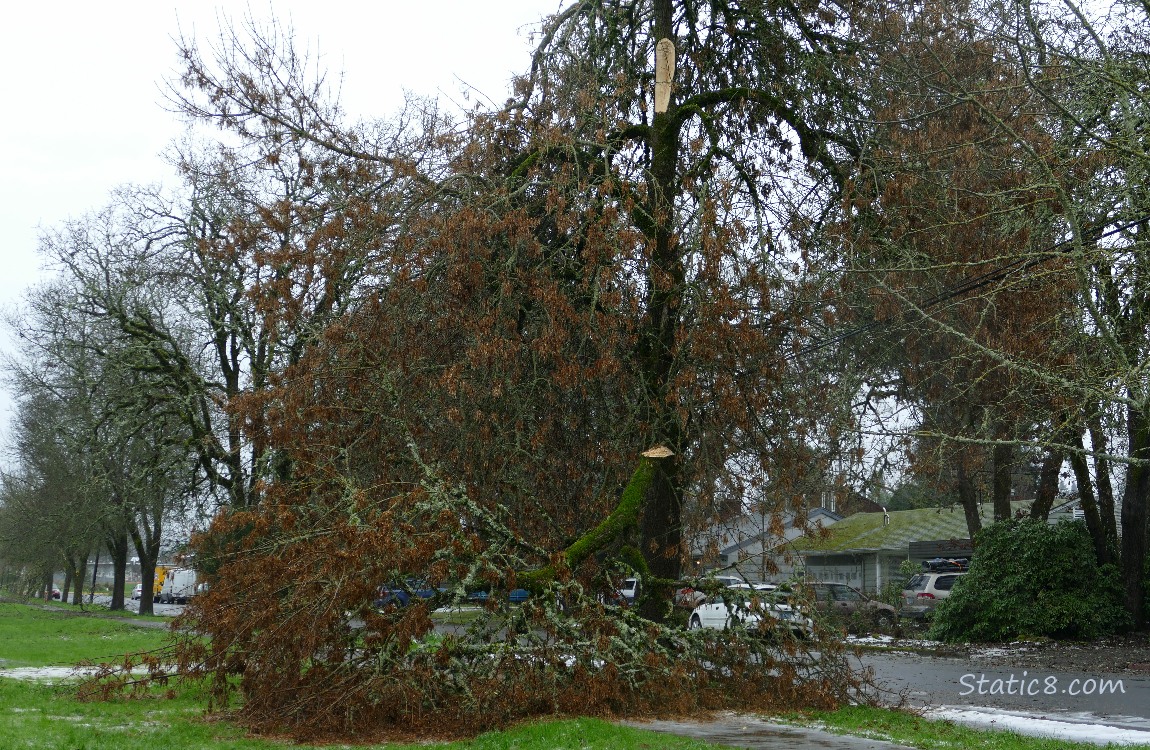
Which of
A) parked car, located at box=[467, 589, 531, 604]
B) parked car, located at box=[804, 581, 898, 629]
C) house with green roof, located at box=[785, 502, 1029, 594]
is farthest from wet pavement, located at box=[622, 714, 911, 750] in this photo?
house with green roof, located at box=[785, 502, 1029, 594]

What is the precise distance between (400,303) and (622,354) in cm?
261

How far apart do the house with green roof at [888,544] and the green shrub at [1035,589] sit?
1292 centimetres

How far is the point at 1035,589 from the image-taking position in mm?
21516

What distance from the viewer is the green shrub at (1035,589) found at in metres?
20.7

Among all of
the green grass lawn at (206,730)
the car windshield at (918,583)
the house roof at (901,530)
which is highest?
the house roof at (901,530)

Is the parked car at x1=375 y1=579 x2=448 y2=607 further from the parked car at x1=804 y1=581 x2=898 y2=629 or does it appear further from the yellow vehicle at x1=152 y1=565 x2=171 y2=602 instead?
the yellow vehicle at x1=152 y1=565 x2=171 y2=602

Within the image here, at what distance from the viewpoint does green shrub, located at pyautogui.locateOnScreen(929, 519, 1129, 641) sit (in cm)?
2067

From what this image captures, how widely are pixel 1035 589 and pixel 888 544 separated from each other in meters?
15.8

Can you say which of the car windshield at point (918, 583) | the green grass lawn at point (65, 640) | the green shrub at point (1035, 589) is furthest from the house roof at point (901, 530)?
the green grass lawn at point (65, 640)

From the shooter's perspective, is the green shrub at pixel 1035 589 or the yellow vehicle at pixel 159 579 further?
the yellow vehicle at pixel 159 579

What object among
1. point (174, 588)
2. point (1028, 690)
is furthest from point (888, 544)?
point (174, 588)

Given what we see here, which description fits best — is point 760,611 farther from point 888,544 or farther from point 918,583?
point 888,544

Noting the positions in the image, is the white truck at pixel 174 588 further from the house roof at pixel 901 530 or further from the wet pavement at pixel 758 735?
the wet pavement at pixel 758 735

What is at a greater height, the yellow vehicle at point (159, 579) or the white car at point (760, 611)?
the white car at point (760, 611)
